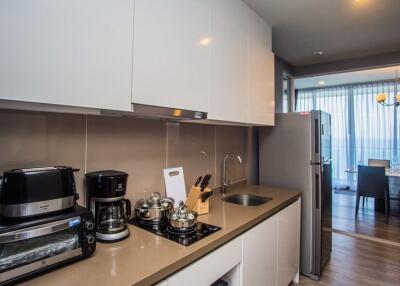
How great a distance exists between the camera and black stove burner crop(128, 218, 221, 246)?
3.88 ft

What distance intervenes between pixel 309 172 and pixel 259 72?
1043 mm

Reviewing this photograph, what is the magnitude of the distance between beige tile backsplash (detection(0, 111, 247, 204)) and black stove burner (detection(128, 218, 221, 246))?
0.25 metres

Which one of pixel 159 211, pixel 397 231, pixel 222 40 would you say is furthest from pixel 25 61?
pixel 397 231

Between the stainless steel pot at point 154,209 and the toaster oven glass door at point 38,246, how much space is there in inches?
18.8

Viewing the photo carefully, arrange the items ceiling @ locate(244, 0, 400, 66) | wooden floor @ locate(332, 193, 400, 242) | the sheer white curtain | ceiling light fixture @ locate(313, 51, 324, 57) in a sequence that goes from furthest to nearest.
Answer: the sheer white curtain, wooden floor @ locate(332, 193, 400, 242), ceiling light fixture @ locate(313, 51, 324, 57), ceiling @ locate(244, 0, 400, 66)

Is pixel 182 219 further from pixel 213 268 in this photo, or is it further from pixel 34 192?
pixel 34 192

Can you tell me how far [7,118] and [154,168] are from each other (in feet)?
2.77

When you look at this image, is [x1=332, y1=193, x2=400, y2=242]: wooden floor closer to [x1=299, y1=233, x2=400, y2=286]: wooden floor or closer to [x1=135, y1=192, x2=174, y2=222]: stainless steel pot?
[x1=299, y1=233, x2=400, y2=286]: wooden floor

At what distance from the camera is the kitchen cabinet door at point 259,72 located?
6.63 feet

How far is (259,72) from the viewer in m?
2.15

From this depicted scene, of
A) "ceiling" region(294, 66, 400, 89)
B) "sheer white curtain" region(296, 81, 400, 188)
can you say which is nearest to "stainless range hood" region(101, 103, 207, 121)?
"ceiling" region(294, 66, 400, 89)

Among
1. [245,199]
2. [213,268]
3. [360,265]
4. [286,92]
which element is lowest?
Answer: [360,265]

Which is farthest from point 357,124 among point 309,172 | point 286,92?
point 309,172

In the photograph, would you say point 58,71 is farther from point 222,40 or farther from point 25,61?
point 222,40
